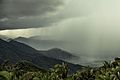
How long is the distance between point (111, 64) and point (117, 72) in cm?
4457

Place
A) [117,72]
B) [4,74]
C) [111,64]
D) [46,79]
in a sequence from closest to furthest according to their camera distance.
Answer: [4,74] → [117,72] → [46,79] → [111,64]

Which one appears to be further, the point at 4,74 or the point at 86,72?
the point at 86,72

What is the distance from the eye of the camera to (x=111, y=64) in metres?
126

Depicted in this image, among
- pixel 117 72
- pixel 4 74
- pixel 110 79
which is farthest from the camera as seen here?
pixel 117 72

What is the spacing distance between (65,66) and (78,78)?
768 cm

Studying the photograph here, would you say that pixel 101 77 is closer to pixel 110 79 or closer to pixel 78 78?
pixel 110 79

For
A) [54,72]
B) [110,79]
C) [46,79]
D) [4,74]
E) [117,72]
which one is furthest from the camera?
[54,72]

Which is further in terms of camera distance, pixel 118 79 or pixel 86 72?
pixel 86 72

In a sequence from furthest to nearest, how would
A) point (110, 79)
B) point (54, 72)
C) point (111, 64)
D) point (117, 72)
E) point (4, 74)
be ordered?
point (111, 64), point (54, 72), point (117, 72), point (110, 79), point (4, 74)

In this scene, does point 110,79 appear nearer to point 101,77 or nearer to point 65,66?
point 101,77

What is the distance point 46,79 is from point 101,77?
60.7 feet

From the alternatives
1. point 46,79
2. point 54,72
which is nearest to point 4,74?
point 46,79

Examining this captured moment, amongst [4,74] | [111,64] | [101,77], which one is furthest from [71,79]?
[111,64]

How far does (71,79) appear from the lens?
290ft
